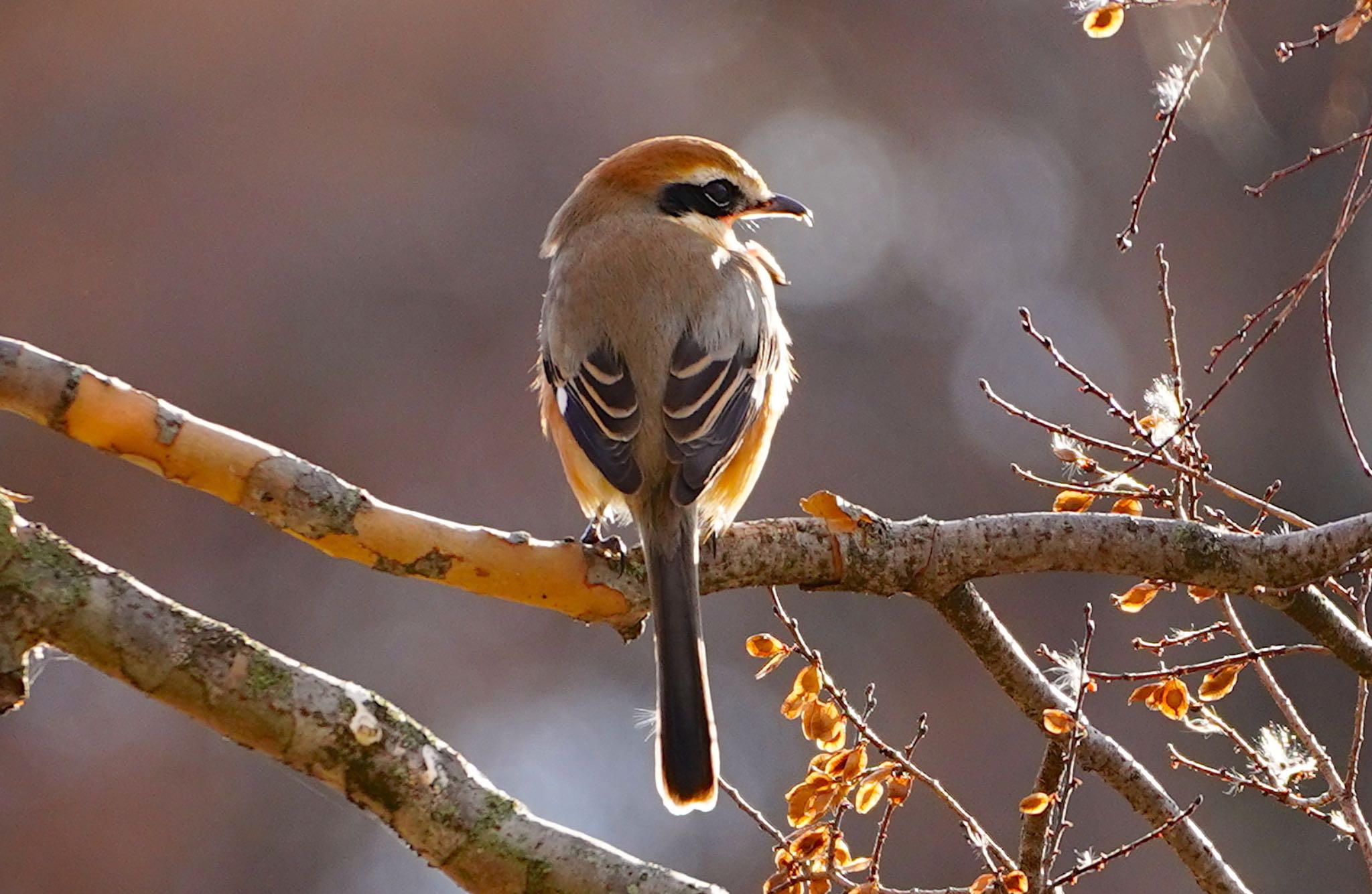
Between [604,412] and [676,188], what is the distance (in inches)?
35.3

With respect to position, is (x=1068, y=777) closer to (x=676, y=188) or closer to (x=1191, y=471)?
(x=1191, y=471)

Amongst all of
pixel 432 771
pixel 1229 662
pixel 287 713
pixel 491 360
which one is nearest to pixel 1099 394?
pixel 1229 662

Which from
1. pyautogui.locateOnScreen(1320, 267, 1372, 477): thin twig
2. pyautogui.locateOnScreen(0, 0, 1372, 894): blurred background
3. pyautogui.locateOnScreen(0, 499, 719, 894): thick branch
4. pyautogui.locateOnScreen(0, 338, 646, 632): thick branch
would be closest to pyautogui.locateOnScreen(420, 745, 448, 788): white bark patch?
pyautogui.locateOnScreen(0, 499, 719, 894): thick branch

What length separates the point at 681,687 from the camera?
2.66 meters

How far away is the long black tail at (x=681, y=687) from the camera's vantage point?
2.58 meters

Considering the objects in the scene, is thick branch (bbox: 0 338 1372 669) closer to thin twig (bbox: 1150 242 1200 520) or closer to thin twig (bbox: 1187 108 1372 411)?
thin twig (bbox: 1150 242 1200 520)

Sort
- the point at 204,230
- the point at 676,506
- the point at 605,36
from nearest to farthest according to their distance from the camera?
the point at 676,506 → the point at 204,230 → the point at 605,36

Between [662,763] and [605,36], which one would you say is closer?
[662,763]

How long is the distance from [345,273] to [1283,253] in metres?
5.90

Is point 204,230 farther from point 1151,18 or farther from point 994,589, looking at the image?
point 1151,18

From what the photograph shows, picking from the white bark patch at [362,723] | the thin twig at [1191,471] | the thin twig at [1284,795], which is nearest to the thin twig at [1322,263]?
the thin twig at [1191,471]

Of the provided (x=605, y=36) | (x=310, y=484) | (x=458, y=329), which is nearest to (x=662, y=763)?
(x=310, y=484)

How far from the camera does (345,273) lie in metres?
8.05

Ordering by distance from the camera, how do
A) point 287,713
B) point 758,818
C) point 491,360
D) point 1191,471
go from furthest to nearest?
point 491,360 < point 1191,471 < point 758,818 < point 287,713
